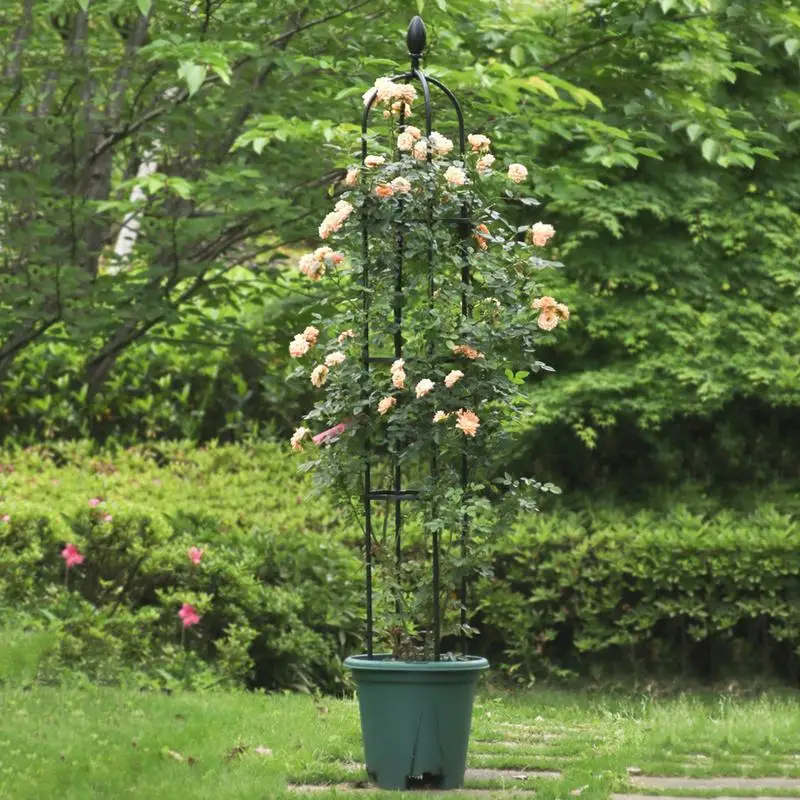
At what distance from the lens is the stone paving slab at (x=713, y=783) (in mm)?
5828

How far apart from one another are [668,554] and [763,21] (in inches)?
137

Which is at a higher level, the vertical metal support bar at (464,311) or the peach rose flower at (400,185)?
the peach rose flower at (400,185)

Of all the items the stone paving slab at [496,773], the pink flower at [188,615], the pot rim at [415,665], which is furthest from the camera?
the pink flower at [188,615]

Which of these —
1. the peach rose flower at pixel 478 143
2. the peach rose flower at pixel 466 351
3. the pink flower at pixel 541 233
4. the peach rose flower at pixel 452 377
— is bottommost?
the peach rose flower at pixel 452 377

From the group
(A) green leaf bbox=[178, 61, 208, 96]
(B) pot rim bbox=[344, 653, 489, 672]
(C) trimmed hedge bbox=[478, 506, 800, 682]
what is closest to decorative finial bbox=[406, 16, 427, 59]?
(A) green leaf bbox=[178, 61, 208, 96]

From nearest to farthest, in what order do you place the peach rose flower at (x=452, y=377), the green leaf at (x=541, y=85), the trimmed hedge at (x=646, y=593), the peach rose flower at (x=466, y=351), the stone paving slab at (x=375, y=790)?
1. the stone paving slab at (x=375, y=790)
2. the peach rose flower at (x=452, y=377)
3. the peach rose flower at (x=466, y=351)
4. the green leaf at (x=541, y=85)
5. the trimmed hedge at (x=646, y=593)

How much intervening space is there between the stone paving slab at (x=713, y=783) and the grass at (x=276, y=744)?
70 mm

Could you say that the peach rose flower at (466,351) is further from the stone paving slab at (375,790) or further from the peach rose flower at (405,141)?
the stone paving slab at (375,790)

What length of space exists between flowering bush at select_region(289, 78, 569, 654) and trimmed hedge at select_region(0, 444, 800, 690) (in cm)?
263

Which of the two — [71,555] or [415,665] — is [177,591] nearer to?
[71,555]

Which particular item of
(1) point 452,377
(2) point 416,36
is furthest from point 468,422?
(2) point 416,36

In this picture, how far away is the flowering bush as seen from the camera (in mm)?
5781

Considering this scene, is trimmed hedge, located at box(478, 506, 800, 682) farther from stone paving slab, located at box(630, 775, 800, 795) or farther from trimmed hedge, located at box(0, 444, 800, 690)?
stone paving slab, located at box(630, 775, 800, 795)

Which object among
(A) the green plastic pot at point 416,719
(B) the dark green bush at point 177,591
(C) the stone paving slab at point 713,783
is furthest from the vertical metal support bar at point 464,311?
(B) the dark green bush at point 177,591
